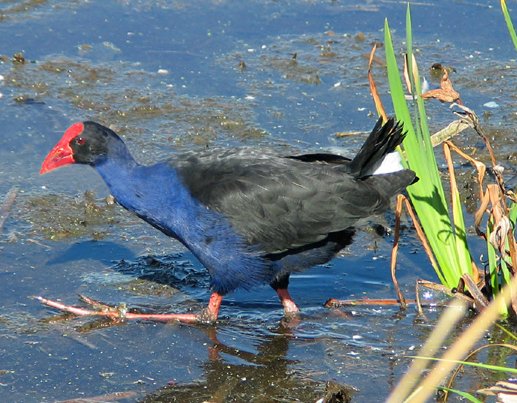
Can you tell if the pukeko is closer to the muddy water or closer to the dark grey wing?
the dark grey wing

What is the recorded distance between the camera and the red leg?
4906 millimetres

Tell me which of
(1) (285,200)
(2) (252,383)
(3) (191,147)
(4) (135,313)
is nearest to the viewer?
(2) (252,383)

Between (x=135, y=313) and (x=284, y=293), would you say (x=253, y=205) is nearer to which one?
(x=284, y=293)

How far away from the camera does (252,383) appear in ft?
13.9

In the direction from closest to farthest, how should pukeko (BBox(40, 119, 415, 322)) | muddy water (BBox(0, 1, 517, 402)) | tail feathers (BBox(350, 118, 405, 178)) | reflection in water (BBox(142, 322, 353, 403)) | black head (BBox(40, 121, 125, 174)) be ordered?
reflection in water (BBox(142, 322, 353, 403)) → muddy water (BBox(0, 1, 517, 402)) → tail feathers (BBox(350, 118, 405, 178)) → pukeko (BBox(40, 119, 415, 322)) → black head (BBox(40, 121, 125, 174))

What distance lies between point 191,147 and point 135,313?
1.84 m

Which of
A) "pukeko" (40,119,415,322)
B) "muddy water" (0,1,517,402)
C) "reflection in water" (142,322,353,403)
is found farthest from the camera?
"pukeko" (40,119,415,322)

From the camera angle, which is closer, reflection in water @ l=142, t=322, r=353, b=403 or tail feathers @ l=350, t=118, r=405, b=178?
reflection in water @ l=142, t=322, r=353, b=403

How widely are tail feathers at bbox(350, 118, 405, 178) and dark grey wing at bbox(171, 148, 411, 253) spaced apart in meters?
0.06

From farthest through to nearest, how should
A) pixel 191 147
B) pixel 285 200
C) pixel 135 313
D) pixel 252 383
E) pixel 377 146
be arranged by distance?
pixel 191 147 < pixel 135 313 < pixel 285 200 < pixel 377 146 < pixel 252 383

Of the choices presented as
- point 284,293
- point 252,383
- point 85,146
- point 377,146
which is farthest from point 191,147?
point 252,383

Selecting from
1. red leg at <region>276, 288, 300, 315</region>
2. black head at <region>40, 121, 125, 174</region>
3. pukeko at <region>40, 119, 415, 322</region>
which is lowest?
red leg at <region>276, 288, 300, 315</region>

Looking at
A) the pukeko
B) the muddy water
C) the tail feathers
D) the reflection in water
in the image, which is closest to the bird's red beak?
the pukeko

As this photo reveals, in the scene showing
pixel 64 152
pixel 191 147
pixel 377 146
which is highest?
pixel 377 146
